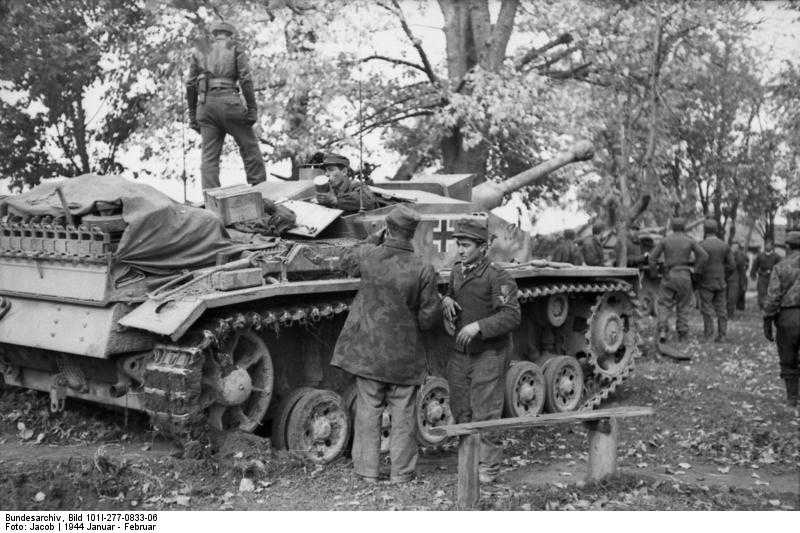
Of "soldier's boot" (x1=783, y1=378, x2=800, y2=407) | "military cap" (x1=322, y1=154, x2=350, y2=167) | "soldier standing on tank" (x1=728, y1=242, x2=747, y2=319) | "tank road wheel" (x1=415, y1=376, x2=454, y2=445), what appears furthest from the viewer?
"soldier standing on tank" (x1=728, y1=242, x2=747, y2=319)

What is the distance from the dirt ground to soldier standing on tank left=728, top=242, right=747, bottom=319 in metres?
10.6

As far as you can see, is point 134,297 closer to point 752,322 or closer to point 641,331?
point 641,331

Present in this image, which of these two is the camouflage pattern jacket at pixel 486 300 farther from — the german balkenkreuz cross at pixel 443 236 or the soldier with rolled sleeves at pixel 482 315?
the german balkenkreuz cross at pixel 443 236

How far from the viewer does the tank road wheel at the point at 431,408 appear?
906cm

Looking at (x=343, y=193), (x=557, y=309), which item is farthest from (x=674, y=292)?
(x=343, y=193)

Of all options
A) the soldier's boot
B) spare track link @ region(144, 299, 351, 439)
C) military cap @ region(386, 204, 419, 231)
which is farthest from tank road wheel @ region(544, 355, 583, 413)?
spare track link @ region(144, 299, 351, 439)

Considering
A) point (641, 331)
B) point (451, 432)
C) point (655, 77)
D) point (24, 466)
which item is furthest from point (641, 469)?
point (641, 331)

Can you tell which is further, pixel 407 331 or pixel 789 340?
pixel 789 340

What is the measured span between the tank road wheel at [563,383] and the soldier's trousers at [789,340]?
2212 mm

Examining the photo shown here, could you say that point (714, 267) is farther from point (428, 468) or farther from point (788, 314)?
point (428, 468)

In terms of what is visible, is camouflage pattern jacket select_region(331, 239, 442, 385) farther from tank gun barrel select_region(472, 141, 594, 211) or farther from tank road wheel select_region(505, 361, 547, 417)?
tank gun barrel select_region(472, 141, 594, 211)

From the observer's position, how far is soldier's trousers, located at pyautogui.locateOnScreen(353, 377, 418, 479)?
7.56 m

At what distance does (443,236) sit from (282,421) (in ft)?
8.43

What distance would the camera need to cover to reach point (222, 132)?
1114 centimetres
